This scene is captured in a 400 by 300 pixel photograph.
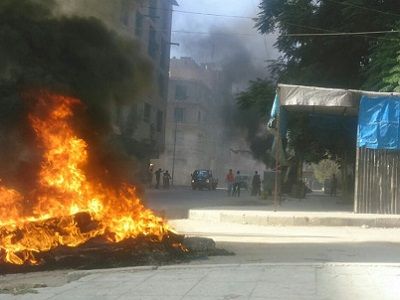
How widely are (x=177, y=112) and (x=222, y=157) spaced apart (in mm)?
9607

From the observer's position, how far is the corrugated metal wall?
47.1 ft

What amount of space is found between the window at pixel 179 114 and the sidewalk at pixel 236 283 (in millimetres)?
61047

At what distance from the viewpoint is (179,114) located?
2692 inches

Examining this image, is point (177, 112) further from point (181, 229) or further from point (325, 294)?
point (325, 294)

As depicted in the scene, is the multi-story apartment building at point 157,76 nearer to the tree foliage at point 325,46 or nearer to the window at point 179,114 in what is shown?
the tree foliage at point 325,46

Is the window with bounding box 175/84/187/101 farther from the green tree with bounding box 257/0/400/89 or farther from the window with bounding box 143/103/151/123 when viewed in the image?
the green tree with bounding box 257/0/400/89

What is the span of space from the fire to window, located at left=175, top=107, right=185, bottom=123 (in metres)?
58.4

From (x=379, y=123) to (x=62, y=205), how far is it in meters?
9.13

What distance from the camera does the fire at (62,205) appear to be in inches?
286

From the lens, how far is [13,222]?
7.49 meters

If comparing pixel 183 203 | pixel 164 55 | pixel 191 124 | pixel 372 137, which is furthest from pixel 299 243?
pixel 191 124

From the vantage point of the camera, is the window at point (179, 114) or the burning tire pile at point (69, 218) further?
the window at point (179, 114)

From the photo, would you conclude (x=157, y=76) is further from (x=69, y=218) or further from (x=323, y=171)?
(x=323, y=171)

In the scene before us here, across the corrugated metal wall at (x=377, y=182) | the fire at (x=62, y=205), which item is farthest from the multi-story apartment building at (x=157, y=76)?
the corrugated metal wall at (x=377, y=182)
